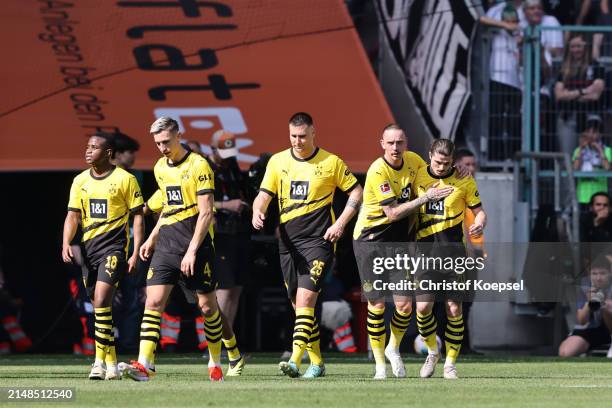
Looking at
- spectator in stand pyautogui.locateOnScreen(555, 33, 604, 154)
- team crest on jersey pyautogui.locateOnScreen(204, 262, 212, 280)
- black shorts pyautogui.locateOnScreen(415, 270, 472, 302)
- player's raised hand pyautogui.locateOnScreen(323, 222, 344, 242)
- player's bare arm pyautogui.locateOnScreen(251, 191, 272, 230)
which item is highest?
spectator in stand pyautogui.locateOnScreen(555, 33, 604, 154)

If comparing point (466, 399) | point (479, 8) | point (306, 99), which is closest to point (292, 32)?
point (306, 99)

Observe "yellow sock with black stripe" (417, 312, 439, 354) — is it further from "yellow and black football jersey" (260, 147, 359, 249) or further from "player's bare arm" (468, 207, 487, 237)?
"yellow and black football jersey" (260, 147, 359, 249)

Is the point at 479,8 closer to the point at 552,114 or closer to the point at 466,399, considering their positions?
the point at 552,114

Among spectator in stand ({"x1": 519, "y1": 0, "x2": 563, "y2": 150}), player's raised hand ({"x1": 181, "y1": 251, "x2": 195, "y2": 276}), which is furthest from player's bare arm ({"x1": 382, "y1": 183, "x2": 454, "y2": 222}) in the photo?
spectator in stand ({"x1": 519, "y1": 0, "x2": 563, "y2": 150})

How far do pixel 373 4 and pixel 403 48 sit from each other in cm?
80

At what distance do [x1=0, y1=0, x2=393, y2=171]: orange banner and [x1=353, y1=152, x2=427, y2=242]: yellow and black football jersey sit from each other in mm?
4257

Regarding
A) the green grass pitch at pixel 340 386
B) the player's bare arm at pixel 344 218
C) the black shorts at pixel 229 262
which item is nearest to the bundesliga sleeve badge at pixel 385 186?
the player's bare arm at pixel 344 218

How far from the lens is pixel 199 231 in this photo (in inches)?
505

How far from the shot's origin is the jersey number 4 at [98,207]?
13.0m

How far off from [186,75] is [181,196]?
5713mm

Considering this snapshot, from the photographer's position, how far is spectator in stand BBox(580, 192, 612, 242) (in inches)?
737

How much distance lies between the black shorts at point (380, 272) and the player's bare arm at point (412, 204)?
35 centimetres

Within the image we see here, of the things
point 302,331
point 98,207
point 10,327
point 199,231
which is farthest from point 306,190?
point 10,327

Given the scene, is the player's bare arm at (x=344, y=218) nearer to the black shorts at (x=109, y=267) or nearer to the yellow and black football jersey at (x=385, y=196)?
the yellow and black football jersey at (x=385, y=196)
